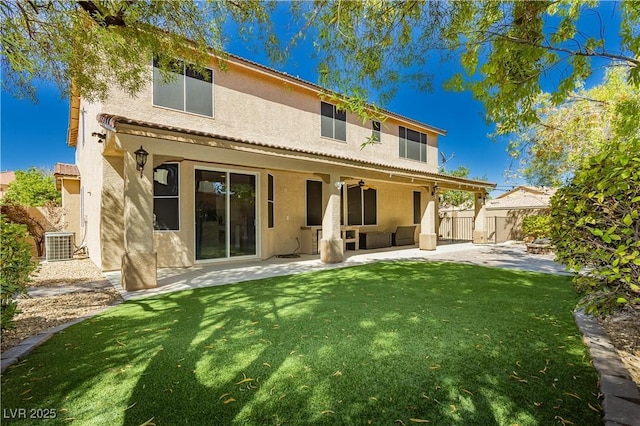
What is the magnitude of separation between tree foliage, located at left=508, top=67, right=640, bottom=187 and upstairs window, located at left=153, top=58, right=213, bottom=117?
12.4 m

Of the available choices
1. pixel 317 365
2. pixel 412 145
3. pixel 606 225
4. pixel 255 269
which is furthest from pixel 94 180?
pixel 412 145

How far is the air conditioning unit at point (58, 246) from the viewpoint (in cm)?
1128

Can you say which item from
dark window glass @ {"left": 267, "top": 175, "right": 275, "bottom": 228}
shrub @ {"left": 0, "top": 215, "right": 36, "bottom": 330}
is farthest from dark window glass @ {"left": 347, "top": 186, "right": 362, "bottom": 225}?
shrub @ {"left": 0, "top": 215, "right": 36, "bottom": 330}

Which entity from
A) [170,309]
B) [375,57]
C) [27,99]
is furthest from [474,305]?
[27,99]

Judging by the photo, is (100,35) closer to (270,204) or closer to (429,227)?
(270,204)

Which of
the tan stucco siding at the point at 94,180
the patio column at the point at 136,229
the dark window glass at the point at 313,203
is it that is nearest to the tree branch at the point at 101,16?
the patio column at the point at 136,229

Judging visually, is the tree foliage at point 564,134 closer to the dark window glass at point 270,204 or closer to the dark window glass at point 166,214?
the dark window glass at point 270,204

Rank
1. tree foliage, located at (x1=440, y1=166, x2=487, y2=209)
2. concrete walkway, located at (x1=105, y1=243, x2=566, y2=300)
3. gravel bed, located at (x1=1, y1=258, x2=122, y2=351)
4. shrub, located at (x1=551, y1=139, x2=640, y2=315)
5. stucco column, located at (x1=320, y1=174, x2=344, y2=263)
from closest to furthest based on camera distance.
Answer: shrub, located at (x1=551, y1=139, x2=640, y2=315), gravel bed, located at (x1=1, y1=258, x2=122, y2=351), concrete walkway, located at (x1=105, y1=243, x2=566, y2=300), stucco column, located at (x1=320, y1=174, x2=344, y2=263), tree foliage, located at (x1=440, y1=166, x2=487, y2=209)

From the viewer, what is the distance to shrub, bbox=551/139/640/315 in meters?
3.05

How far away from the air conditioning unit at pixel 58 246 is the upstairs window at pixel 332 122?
11099 millimetres

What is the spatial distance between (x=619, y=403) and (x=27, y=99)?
1015 cm

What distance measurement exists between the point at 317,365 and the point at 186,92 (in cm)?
992

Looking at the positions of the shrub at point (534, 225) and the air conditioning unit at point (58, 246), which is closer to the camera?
the air conditioning unit at point (58, 246)

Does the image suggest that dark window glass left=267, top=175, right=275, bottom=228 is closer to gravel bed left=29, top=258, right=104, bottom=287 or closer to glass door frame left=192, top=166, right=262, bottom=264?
glass door frame left=192, top=166, right=262, bottom=264
